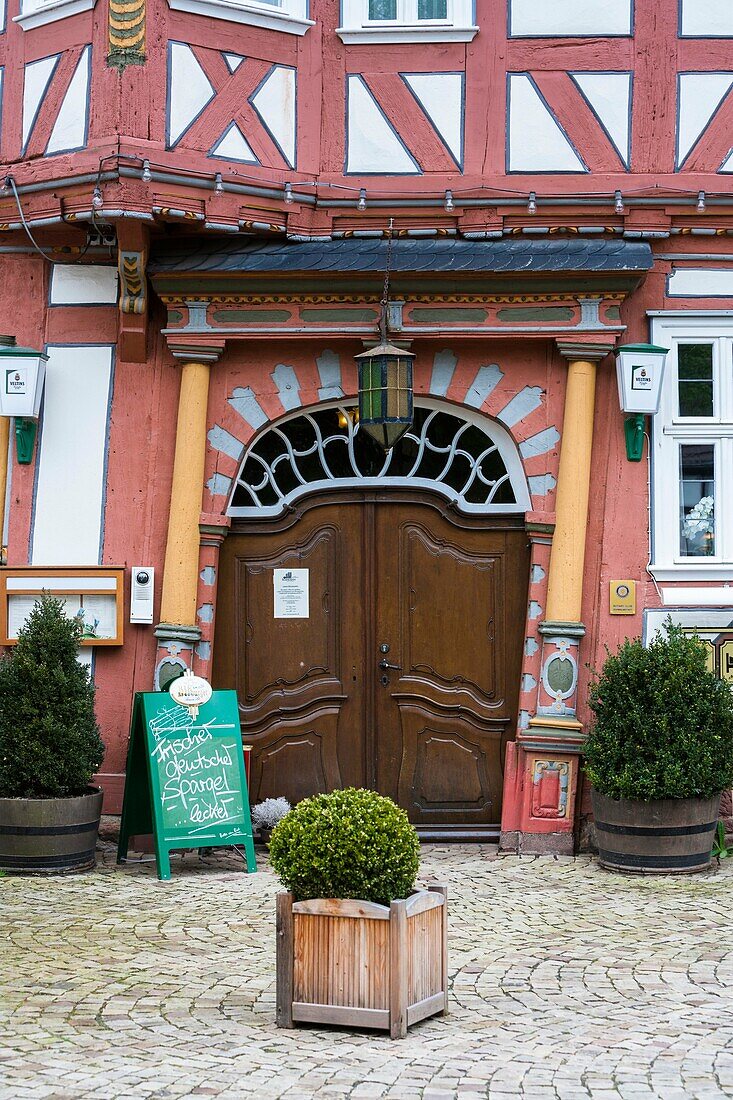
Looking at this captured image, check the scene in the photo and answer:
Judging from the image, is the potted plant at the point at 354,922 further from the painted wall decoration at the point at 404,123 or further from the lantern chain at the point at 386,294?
the painted wall decoration at the point at 404,123

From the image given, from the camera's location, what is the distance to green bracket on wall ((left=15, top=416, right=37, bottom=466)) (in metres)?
9.73

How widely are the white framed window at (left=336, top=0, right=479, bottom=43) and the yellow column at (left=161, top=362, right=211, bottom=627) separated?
96.7 inches

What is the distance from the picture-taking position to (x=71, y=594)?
967cm

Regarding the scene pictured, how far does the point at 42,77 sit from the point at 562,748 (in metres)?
5.51

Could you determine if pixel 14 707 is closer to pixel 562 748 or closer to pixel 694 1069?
pixel 562 748

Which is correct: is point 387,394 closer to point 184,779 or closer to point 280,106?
point 280,106

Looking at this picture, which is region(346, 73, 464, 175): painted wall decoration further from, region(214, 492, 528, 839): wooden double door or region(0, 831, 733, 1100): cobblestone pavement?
region(0, 831, 733, 1100): cobblestone pavement

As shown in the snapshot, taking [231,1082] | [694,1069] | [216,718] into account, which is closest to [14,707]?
[216,718]

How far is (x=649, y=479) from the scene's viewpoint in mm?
9750

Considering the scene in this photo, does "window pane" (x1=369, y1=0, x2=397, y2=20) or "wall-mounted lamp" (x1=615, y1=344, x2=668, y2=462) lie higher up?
"window pane" (x1=369, y1=0, x2=397, y2=20)

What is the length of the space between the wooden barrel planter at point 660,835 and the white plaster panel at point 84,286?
15.2 feet

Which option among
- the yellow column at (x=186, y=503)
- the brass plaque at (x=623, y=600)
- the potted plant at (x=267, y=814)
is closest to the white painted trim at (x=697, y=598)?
the brass plaque at (x=623, y=600)

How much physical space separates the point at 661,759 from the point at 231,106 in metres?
4.91

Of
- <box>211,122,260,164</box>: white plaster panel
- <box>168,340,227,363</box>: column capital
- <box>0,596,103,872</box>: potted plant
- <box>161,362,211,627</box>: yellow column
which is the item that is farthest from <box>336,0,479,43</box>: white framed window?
<box>0,596,103,872</box>: potted plant
